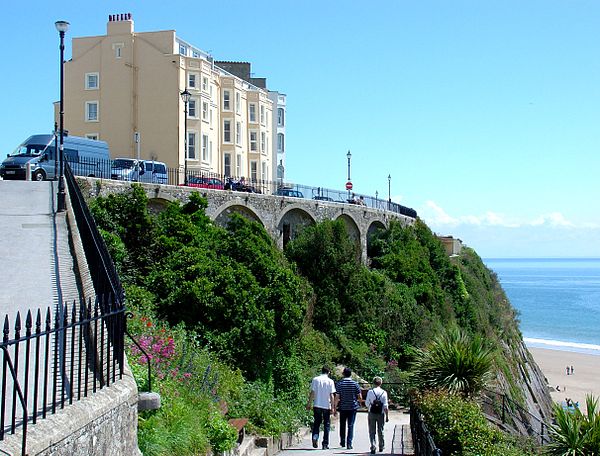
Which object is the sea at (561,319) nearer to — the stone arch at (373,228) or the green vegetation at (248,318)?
the stone arch at (373,228)

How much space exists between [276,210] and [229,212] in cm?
370

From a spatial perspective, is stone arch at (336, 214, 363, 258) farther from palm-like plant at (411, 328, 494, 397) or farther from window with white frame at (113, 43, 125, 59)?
palm-like plant at (411, 328, 494, 397)

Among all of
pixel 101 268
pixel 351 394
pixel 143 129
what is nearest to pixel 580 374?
pixel 143 129

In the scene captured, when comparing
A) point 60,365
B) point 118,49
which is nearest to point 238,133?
point 118,49

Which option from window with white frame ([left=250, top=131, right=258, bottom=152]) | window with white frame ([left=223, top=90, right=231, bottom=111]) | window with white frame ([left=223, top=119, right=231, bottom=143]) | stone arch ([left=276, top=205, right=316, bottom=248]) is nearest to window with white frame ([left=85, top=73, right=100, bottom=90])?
window with white frame ([left=223, top=90, right=231, bottom=111])

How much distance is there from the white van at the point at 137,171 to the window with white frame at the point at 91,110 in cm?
980

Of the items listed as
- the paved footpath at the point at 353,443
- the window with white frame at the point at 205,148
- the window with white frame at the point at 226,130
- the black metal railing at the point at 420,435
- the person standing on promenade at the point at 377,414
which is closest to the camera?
the black metal railing at the point at 420,435

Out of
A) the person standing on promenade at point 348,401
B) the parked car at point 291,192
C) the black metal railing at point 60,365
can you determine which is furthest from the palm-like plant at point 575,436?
→ the parked car at point 291,192

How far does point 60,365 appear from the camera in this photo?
7.49 metres

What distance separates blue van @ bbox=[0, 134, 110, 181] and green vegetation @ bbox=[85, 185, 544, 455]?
3.69 m

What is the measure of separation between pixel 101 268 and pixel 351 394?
551 cm

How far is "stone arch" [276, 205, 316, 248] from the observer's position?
31.4m

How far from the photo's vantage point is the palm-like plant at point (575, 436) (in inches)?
535

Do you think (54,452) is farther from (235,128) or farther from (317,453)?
(235,128)
